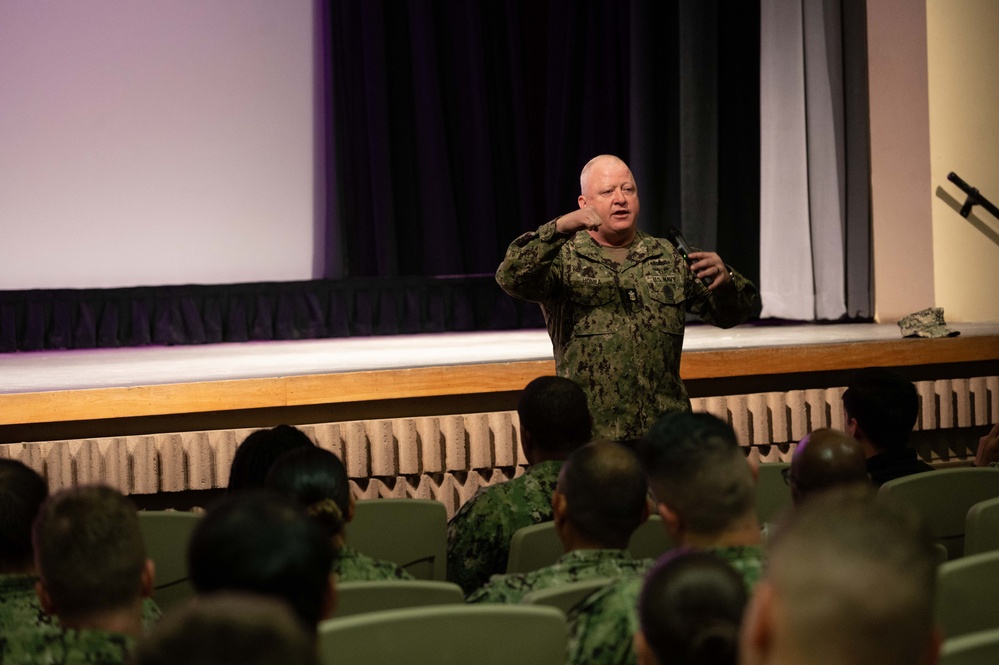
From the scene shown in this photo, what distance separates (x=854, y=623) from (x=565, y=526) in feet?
3.72

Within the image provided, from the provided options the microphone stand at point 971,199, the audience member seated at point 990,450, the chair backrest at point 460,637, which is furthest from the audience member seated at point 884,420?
the microphone stand at point 971,199

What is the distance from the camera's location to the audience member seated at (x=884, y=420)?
2.83 m

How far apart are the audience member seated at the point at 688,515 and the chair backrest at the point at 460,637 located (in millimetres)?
68

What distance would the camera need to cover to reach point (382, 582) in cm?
181

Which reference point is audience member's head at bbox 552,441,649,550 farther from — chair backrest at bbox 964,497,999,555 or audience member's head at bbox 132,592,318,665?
audience member's head at bbox 132,592,318,665

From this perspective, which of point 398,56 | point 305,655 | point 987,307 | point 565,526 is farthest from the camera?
point 398,56

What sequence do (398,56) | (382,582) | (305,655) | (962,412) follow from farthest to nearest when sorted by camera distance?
(398,56) → (962,412) → (382,582) → (305,655)

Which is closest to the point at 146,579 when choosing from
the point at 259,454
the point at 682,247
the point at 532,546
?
the point at 532,546

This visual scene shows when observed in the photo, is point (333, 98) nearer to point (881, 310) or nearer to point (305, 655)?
point (881, 310)

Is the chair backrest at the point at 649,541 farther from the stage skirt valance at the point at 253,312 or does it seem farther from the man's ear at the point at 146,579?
the stage skirt valance at the point at 253,312

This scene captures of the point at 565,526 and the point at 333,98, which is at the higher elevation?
the point at 333,98

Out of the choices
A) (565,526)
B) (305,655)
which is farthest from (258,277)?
(305,655)

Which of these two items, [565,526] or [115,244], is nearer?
[565,526]

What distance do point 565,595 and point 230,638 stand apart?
3.23ft
